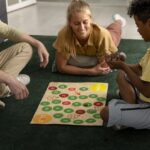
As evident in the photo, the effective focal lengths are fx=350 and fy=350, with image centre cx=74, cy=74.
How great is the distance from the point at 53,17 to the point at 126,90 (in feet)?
6.07

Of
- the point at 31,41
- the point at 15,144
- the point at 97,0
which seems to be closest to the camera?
the point at 15,144

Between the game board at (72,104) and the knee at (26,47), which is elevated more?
the knee at (26,47)

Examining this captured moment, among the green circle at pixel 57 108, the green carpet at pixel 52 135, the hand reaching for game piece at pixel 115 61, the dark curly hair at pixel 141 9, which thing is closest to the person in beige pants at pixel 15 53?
the green carpet at pixel 52 135

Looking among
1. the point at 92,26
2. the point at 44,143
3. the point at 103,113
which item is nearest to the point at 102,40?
the point at 92,26

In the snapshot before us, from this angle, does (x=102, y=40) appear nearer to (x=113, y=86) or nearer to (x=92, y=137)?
(x=113, y=86)

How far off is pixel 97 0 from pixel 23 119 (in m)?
2.38

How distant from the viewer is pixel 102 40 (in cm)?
198

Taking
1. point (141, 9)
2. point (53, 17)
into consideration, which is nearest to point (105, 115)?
point (141, 9)

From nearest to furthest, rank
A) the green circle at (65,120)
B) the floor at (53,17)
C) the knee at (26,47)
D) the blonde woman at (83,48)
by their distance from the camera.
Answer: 1. the green circle at (65,120)
2. the knee at (26,47)
3. the blonde woman at (83,48)
4. the floor at (53,17)

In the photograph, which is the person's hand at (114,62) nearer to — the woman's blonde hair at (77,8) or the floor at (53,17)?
→ the woman's blonde hair at (77,8)

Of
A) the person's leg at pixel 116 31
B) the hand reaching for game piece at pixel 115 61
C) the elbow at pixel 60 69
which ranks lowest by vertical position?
the elbow at pixel 60 69

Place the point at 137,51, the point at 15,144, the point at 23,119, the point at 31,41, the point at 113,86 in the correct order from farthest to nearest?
1. the point at 137,51
2. the point at 113,86
3. the point at 31,41
4. the point at 23,119
5. the point at 15,144

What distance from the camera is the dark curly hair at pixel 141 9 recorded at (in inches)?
52.7

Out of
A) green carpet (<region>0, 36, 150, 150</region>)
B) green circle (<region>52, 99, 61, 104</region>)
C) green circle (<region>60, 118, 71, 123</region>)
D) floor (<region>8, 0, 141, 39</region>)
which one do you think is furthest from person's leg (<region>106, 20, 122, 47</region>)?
green circle (<region>60, 118, 71, 123</region>)
